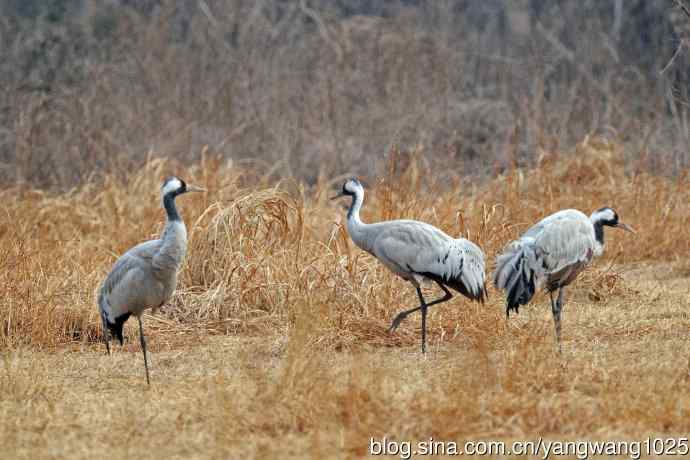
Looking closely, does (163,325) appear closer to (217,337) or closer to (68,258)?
(217,337)

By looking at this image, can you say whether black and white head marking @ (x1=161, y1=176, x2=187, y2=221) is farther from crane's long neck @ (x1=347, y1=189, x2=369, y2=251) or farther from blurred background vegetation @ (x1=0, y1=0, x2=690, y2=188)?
blurred background vegetation @ (x1=0, y1=0, x2=690, y2=188)

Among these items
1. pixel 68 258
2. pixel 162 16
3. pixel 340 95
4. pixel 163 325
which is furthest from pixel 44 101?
pixel 163 325

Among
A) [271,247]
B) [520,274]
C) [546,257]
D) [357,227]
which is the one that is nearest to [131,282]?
[357,227]

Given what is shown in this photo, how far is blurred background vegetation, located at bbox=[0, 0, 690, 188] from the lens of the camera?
13.5 m

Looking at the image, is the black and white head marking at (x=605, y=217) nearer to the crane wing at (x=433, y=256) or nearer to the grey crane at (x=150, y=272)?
the crane wing at (x=433, y=256)

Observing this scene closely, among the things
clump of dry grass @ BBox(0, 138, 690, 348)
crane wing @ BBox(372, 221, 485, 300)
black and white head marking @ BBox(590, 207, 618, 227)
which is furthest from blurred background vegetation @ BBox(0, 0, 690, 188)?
crane wing @ BBox(372, 221, 485, 300)

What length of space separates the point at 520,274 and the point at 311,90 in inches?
345

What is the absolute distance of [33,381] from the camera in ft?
19.0

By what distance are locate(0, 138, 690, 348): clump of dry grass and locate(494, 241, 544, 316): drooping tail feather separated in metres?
0.40

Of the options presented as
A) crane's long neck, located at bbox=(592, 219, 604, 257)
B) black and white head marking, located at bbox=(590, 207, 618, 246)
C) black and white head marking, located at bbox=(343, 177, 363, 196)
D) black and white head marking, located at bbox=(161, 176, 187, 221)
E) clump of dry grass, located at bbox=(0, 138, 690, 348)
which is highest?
black and white head marking, located at bbox=(161, 176, 187, 221)

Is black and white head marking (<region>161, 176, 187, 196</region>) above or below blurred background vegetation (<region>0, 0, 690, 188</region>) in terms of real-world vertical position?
above

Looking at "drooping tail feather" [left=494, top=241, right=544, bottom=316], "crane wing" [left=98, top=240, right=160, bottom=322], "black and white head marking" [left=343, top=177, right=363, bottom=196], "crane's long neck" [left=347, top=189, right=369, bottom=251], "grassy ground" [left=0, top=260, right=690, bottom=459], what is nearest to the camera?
"grassy ground" [left=0, top=260, right=690, bottom=459]

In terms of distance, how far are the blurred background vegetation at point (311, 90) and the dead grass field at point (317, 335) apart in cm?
177

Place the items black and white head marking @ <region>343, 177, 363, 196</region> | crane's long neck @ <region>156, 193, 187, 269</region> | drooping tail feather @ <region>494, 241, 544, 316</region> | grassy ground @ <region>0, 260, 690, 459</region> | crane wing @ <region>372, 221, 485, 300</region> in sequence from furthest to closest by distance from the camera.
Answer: black and white head marking @ <region>343, 177, 363, 196</region>, crane wing @ <region>372, 221, 485, 300</region>, drooping tail feather @ <region>494, 241, 544, 316</region>, crane's long neck @ <region>156, 193, 187, 269</region>, grassy ground @ <region>0, 260, 690, 459</region>
